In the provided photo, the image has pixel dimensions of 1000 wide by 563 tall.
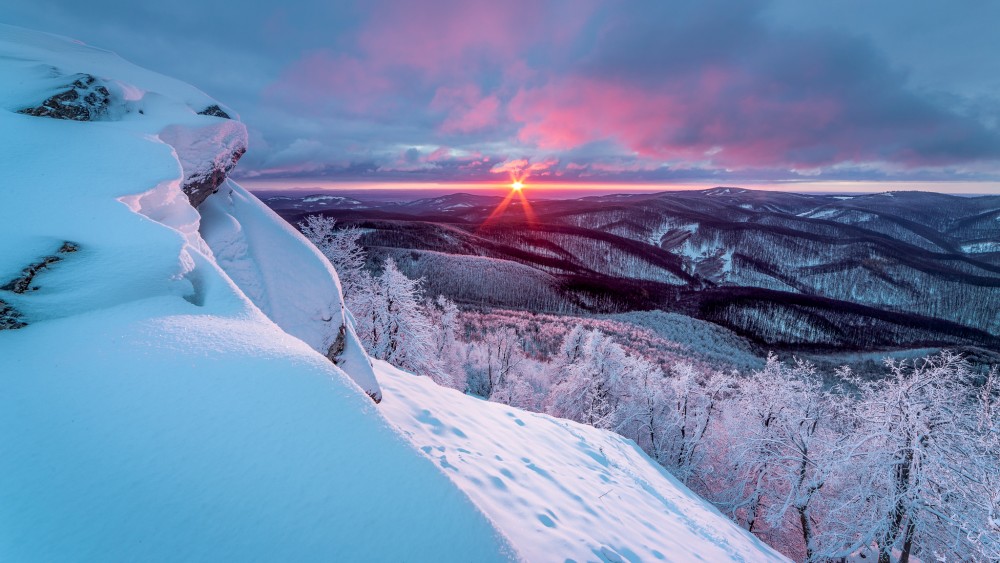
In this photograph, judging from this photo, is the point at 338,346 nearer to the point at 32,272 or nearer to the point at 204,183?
the point at 204,183

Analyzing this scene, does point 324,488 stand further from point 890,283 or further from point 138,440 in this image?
point 890,283

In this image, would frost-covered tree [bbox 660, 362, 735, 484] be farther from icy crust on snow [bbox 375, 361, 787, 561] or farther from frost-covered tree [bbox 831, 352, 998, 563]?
icy crust on snow [bbox 375, 361, 787, 561]

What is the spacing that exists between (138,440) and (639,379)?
28.4m

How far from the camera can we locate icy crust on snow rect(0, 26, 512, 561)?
2705 mm

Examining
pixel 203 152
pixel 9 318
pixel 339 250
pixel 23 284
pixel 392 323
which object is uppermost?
pixel 203 152

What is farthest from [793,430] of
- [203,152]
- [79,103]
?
[79,103]

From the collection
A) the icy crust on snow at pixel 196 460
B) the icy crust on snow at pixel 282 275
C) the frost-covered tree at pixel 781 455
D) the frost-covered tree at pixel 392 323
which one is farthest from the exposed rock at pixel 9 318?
the frost-covered tree at pixel 781 455

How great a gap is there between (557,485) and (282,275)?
826cm

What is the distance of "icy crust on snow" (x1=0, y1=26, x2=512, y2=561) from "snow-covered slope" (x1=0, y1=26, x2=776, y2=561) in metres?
0.02

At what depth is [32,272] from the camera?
421cm

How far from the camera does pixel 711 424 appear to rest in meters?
25.7

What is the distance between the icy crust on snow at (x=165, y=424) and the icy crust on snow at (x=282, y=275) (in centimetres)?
309

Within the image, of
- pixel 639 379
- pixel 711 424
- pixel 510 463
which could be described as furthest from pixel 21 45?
pixel 711 424

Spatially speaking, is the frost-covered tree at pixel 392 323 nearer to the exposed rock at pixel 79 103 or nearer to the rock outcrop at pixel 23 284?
the exposed rock at pixel 79 103
